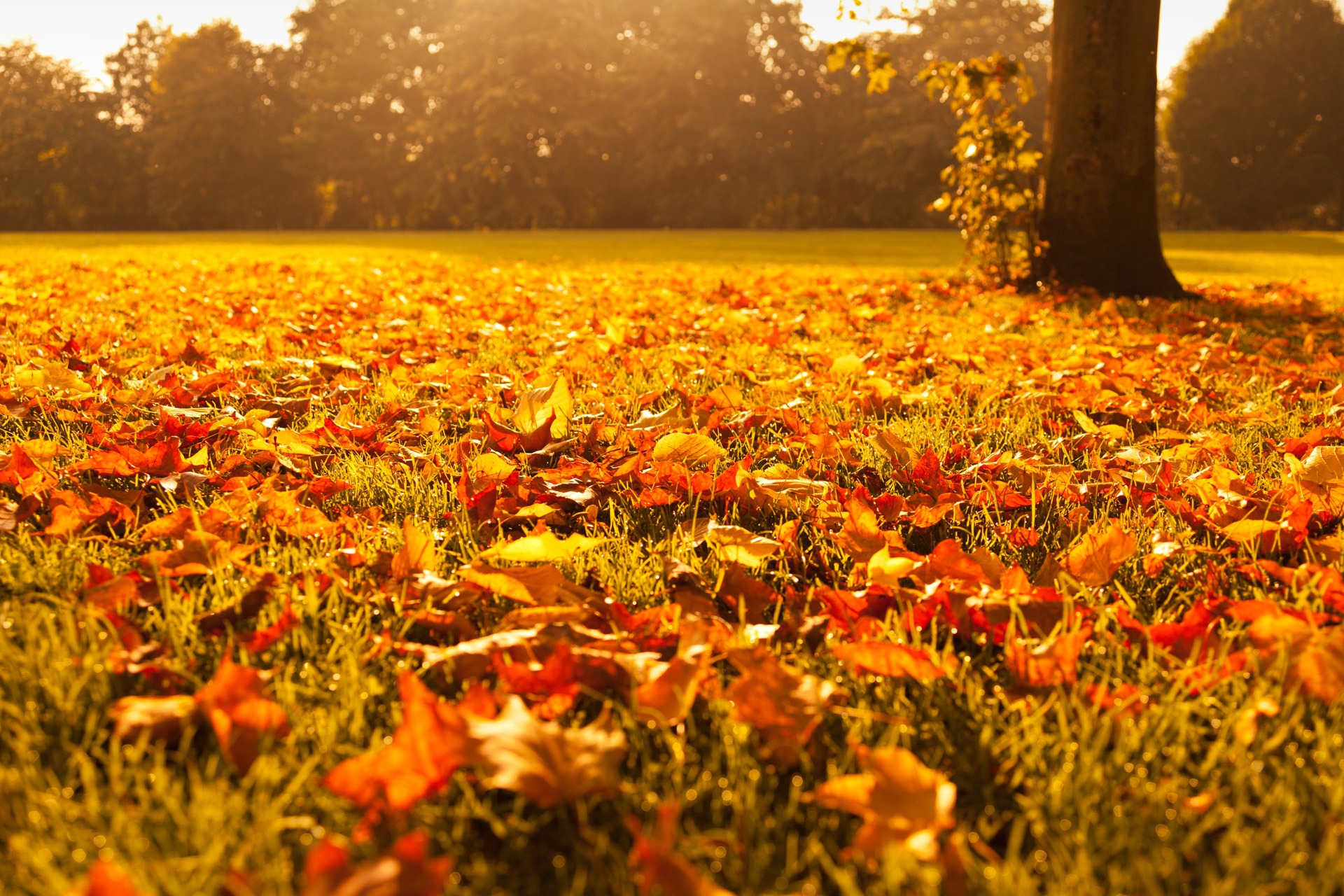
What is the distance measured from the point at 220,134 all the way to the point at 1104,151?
45.0 meters

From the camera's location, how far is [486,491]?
2.02m

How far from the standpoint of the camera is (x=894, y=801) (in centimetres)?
102

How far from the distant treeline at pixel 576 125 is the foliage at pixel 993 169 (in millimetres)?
33157

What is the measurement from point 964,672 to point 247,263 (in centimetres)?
1011

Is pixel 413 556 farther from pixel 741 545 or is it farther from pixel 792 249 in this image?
pixel 792 249

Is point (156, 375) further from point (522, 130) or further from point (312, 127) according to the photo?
point (312, 127)

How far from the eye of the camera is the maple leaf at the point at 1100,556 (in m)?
1.66

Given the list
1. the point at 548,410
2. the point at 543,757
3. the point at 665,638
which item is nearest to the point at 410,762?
the point at 543,757

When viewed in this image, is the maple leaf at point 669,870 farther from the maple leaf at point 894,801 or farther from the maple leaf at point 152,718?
the maple leaf at point 152,718

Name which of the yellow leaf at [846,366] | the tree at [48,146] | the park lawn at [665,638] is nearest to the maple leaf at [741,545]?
the park lawn at [665,638]

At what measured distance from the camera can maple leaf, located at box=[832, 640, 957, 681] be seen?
1.30 metres

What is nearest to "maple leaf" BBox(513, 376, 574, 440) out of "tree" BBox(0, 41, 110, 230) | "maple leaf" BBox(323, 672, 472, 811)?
"maple leaf" BBox(323, 672, 472, 811)

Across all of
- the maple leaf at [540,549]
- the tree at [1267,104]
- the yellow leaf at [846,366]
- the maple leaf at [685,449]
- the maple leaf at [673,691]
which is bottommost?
the maple leaf at [673,691]

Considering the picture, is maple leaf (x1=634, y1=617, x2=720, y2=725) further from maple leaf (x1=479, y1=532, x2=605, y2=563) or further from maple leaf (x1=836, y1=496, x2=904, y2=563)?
maple leaf (x1=836, y1=496, x2=904, y2=563)
